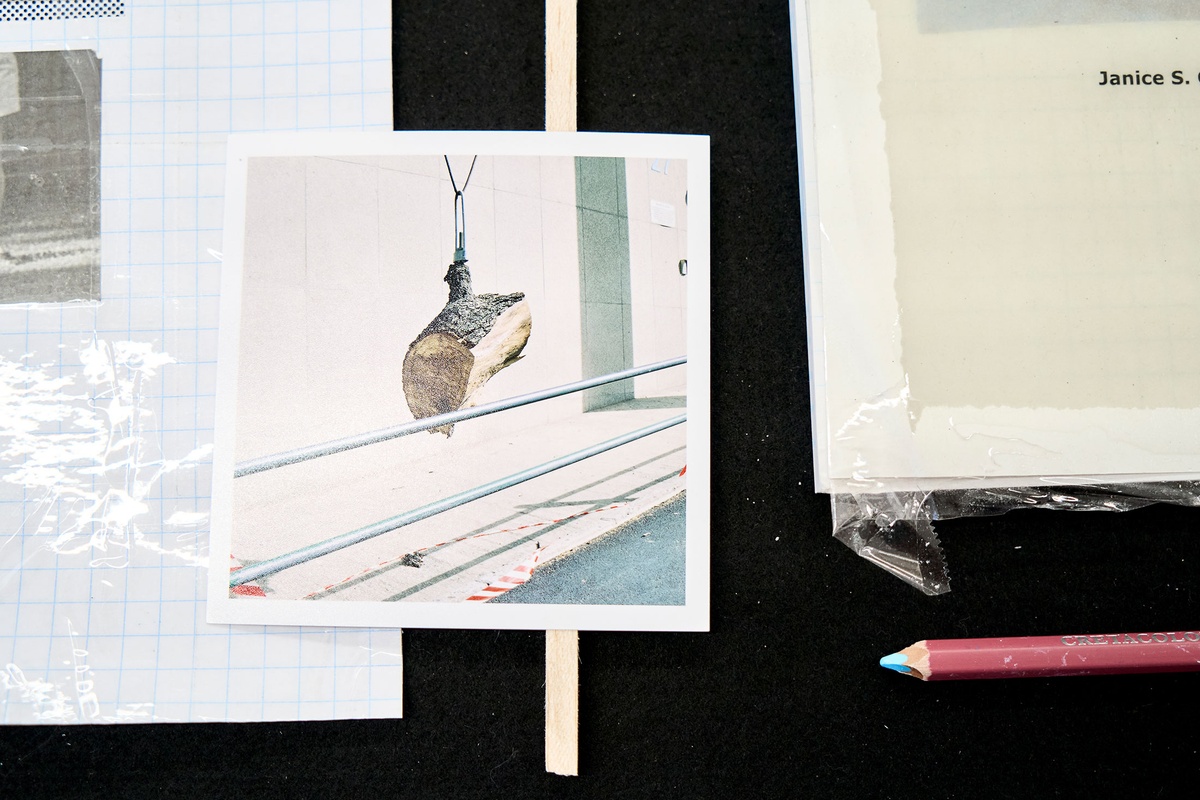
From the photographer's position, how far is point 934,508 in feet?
1.33

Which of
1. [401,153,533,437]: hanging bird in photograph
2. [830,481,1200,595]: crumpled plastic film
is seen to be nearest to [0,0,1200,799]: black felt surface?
[830,481,1200,595]: crumpled plastic film

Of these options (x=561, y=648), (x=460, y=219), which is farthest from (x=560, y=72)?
(x=561, y=648)

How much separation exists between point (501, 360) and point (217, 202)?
0.18m

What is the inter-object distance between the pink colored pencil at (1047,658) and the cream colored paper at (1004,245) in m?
0.09

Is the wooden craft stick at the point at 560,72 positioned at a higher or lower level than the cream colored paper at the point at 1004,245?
higher

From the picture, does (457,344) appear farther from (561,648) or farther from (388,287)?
(561,648)

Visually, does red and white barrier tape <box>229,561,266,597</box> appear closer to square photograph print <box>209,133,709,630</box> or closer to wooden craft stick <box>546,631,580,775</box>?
square photograph print <box>209,133,709,630</box>

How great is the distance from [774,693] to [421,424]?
24 centimetres

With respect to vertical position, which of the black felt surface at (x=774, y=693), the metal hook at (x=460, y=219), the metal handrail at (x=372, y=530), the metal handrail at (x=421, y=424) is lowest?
the black felt surface at (x=774, y=693)

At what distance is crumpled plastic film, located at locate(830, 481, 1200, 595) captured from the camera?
0.40 metres

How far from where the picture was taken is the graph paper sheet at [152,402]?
1.32ft

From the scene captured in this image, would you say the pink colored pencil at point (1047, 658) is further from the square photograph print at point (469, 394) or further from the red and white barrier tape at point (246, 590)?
the red and white barrier tape at point (246, 590)

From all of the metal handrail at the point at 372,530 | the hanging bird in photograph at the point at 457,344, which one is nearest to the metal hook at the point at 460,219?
the hanging bird in photograph at the point at 457,344

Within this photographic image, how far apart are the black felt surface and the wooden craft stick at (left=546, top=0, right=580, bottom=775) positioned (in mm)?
12
